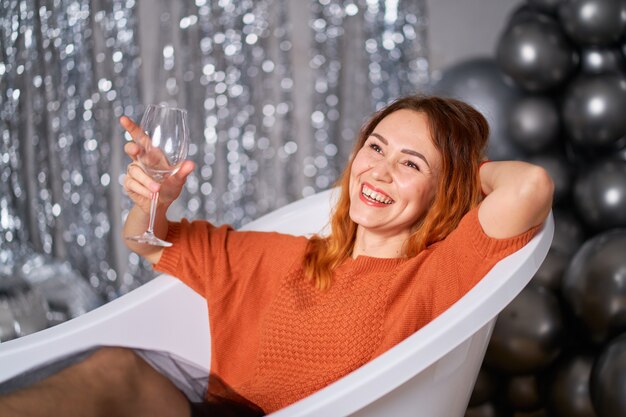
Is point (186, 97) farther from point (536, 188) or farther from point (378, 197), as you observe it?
point (536, 188)

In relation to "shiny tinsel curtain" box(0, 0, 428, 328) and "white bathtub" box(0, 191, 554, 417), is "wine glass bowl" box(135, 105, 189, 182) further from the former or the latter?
"shiny tinsel curtain" box(0, 0, 428, 328)

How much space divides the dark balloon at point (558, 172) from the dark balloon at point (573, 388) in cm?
53

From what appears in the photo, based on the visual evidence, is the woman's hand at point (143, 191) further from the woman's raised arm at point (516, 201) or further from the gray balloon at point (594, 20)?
the gray balloon at point (594, 20)

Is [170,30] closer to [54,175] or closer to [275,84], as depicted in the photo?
[275,84]

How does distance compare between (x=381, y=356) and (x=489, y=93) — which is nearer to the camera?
(x=381, y=356)

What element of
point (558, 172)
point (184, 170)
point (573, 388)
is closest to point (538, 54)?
point (558, 172)

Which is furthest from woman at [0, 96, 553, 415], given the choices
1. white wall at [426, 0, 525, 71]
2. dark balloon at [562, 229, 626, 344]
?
white wall at [426, 0, 525, 71]

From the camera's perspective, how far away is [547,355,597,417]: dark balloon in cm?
197

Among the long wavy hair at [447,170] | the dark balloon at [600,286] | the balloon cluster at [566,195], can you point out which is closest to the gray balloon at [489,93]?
the balloon cluster at [566,195]

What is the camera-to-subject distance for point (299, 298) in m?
1.41

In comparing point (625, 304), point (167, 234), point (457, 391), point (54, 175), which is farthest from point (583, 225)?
point (54, 175)

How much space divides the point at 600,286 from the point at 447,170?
0.76m

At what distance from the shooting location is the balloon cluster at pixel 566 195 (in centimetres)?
193

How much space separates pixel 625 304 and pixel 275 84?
1.60 metres
